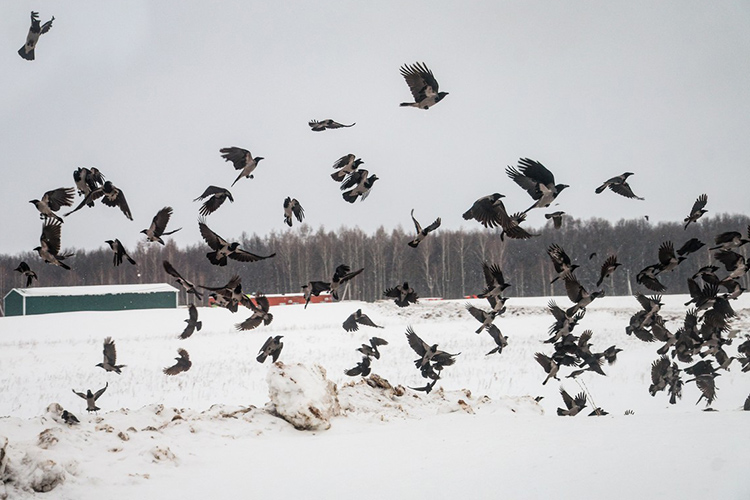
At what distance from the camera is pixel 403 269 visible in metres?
62.2

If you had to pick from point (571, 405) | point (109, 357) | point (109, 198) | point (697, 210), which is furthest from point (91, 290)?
point (697, 210)

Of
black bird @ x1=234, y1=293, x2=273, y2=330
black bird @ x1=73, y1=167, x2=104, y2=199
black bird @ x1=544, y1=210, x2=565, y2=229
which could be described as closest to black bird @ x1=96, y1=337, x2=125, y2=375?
black bird @ x1=234, y1=293, x2=273, y2=330

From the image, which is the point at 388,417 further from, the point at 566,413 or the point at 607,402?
the point at 607,402

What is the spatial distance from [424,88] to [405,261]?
5579cm

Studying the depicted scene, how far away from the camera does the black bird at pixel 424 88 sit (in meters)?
7.05

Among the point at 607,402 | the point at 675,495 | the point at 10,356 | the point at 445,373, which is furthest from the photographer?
the point at 10,356

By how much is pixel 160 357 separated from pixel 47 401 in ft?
24.0

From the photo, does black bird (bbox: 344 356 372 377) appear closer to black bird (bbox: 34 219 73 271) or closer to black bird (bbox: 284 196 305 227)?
black bird (bbox: 284 196 305 227)

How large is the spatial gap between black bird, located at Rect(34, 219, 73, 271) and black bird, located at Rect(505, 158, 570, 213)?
547 cm

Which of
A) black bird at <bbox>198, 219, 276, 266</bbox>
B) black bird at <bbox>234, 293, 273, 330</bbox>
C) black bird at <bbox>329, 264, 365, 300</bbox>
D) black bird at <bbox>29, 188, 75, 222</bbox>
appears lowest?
black bird at <bbox>234, 293, 273, 330</bbox>

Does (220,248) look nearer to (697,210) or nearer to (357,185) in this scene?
(357,185)

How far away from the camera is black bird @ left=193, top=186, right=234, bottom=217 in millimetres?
7742

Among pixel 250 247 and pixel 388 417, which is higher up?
pixel 250 247

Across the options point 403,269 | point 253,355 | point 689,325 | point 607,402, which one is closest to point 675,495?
point 689,325
